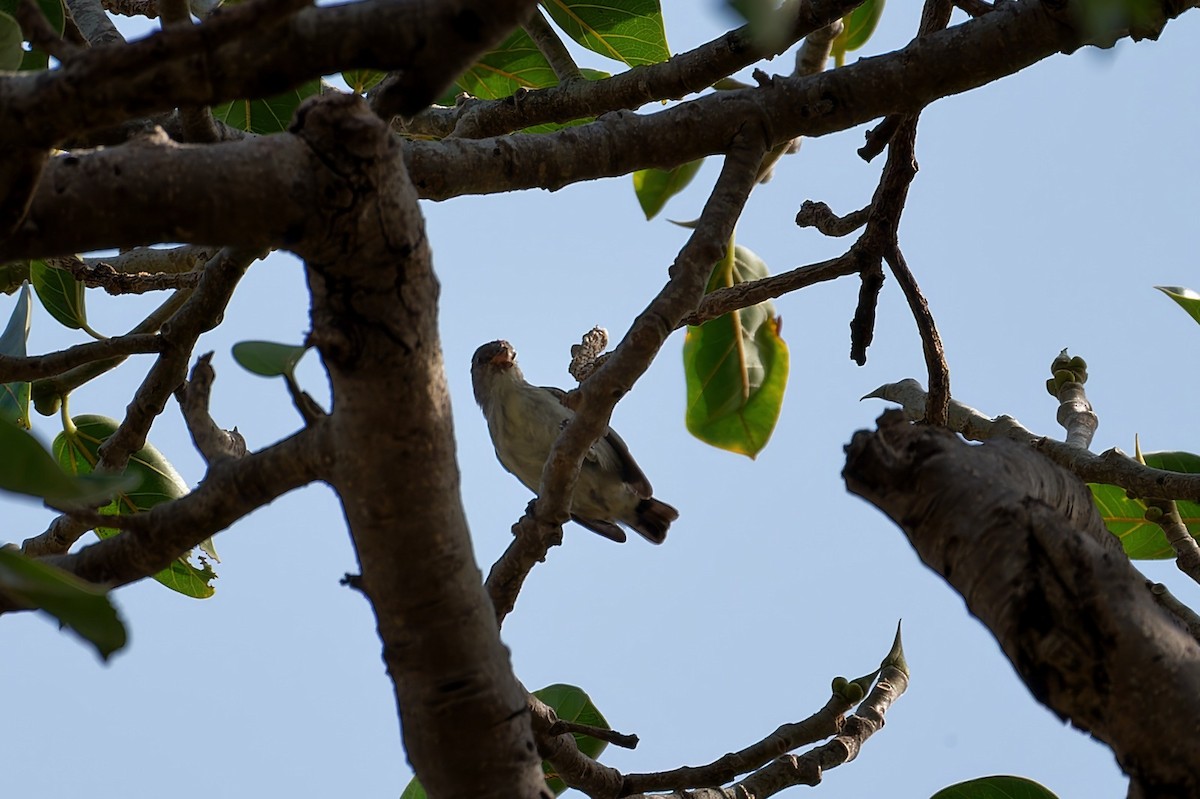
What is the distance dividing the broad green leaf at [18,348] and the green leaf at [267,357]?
1789mm

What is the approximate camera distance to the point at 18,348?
3094 mm

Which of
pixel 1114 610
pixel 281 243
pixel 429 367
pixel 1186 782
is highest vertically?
pixel 281 243

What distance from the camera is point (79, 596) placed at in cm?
106

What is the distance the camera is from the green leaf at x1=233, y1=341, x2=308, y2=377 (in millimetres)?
1389

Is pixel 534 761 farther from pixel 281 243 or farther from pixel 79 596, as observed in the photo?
pixel 281 243

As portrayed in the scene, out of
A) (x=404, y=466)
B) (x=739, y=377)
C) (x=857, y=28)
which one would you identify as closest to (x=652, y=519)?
(x=739, y=377)

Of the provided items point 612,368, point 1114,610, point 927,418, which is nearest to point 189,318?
point 612,368

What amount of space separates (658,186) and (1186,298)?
1898 mm

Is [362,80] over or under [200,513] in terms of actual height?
over

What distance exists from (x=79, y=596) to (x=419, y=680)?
447 millimetres

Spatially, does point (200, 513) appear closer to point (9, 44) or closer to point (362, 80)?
point (9, 44)

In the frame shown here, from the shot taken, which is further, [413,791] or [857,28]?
[857,28]

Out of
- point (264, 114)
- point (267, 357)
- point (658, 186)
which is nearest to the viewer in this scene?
point (267, 357)

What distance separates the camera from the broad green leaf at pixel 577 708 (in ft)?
10.6
